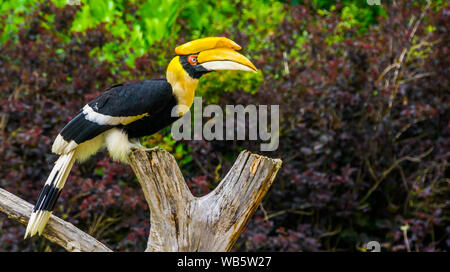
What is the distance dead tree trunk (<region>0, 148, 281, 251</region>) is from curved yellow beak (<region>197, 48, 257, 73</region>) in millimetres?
352

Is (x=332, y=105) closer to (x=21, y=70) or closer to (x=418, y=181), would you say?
(x=418, y=181)

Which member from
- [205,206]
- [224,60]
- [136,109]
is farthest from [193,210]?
[224,60]

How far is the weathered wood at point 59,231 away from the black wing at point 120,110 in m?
0.34

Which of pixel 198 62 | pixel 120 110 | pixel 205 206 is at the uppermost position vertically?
pixel 198 62

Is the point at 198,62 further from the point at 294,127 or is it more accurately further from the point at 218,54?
the point at 294,127

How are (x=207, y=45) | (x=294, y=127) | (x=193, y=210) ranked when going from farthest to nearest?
(x=294, y=127)
(x=207, y=45)
(x=193, y=210)

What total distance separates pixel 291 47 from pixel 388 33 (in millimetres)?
680

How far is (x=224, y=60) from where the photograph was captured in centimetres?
262

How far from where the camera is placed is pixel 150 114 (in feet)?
9.05

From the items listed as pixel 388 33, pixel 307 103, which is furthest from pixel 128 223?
pixel 388 33

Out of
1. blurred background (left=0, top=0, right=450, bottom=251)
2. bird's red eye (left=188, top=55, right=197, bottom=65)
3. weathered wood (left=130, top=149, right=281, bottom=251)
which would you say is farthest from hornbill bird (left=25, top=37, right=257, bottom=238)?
blurred background (left=0, top=0, right=450, bottom=251)

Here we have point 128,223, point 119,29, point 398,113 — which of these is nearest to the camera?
point 128,223

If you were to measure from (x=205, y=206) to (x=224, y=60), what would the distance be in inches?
23.6

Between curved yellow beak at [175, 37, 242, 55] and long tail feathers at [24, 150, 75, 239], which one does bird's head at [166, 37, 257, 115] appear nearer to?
curved yellow beak at [175, 37, 242, 55]
